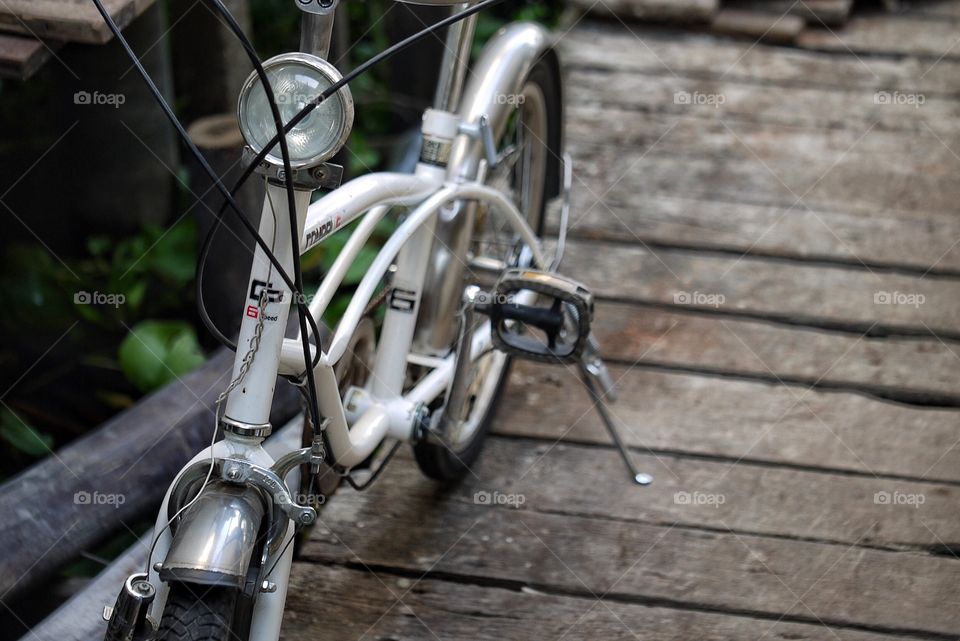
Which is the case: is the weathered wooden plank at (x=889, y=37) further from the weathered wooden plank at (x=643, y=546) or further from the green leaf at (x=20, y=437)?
the green leaf at (x=20, y=437)

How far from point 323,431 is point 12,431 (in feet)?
4.12

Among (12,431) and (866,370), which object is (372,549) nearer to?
(12,431)

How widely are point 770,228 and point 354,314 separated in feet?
5.55

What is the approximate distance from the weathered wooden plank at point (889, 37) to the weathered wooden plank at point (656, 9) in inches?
15.0

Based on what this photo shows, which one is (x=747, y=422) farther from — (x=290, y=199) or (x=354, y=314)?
(x=290, y=199)

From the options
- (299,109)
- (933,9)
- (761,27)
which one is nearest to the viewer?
(299,109)

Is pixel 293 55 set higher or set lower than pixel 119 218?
higher

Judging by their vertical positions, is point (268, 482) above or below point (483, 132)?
below

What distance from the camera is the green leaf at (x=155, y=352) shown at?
90.0 inches

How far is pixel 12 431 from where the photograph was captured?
2.36 meters

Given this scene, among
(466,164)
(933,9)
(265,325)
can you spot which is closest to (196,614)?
(265,325)

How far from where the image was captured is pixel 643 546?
6.11ft

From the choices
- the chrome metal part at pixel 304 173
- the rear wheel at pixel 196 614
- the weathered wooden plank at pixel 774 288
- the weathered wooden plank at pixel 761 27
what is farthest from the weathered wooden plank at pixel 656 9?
the rear wheel at pixel 196 614

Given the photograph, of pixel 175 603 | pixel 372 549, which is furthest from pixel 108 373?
pixel 175 603
